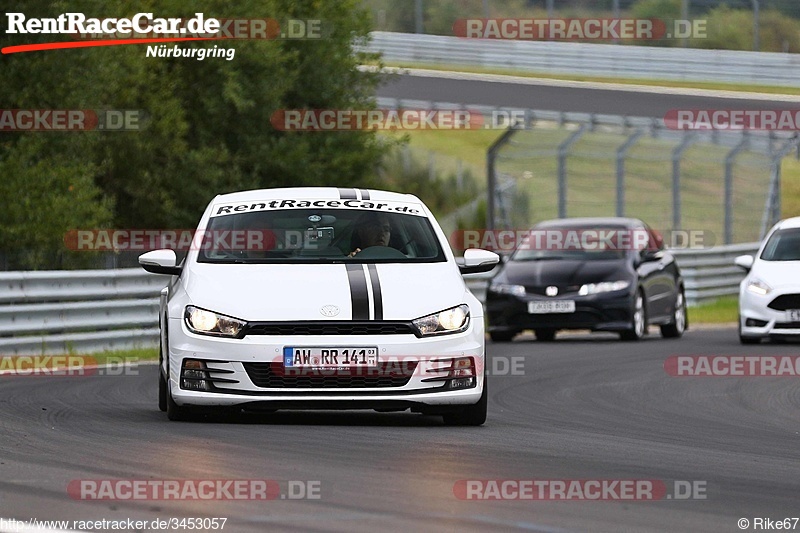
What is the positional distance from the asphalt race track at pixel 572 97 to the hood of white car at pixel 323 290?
76.4 ft

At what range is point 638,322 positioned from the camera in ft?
67.4

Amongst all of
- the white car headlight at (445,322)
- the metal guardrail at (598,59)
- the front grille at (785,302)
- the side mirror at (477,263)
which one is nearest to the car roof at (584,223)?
the front grille at (785,302)

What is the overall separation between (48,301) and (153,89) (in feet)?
29.0

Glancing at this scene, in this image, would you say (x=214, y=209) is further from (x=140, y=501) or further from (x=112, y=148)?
(x=112, y=148)

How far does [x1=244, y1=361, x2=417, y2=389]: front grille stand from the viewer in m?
9.55

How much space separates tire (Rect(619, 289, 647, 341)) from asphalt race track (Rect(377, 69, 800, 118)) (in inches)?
499

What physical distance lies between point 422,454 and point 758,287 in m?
11.2

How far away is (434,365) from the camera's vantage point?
9750mm

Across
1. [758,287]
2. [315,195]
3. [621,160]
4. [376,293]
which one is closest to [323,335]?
[376,293]

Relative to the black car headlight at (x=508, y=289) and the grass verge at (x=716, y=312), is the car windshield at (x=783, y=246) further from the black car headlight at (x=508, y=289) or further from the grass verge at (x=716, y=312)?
the grass verge at (x=716, y=312)

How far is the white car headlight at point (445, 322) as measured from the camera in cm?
973

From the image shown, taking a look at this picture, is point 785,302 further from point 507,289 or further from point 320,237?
point 320,237

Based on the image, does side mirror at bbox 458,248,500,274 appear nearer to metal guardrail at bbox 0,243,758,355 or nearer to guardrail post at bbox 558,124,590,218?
metal guardrail at bbox 0,243,758,355

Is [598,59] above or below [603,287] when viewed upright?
above
